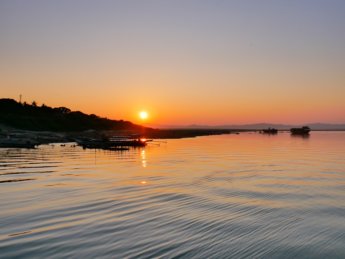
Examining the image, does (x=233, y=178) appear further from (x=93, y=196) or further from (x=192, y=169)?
(x=93, y=196)

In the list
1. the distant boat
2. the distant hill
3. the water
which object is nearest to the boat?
the water

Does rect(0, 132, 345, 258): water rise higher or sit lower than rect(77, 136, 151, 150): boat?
lower

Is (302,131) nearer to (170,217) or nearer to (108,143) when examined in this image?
(108,143)

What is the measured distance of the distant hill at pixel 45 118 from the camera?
11282 cm

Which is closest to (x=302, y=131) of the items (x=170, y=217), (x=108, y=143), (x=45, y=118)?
(x=45, y=118)

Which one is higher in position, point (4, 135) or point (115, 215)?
point (4, 135)

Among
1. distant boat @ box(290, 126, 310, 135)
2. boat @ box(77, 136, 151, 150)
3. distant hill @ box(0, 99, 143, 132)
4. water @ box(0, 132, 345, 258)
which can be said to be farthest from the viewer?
distant boat @ box(290, 126, 310, 135)

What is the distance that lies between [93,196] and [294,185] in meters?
15.1

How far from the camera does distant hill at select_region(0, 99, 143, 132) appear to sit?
370ft

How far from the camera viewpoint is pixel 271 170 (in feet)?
117

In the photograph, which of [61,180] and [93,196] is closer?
[93,196]

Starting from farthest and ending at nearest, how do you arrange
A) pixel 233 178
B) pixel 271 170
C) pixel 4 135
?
pixel 4 135 → pixel 271 170 → pixel 233 178

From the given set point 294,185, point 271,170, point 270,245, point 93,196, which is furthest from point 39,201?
point 271,170

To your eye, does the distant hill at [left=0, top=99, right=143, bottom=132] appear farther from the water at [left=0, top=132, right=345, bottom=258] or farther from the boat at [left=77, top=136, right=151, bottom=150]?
the water at [left=0, top=132, right=345, bottom=258]
